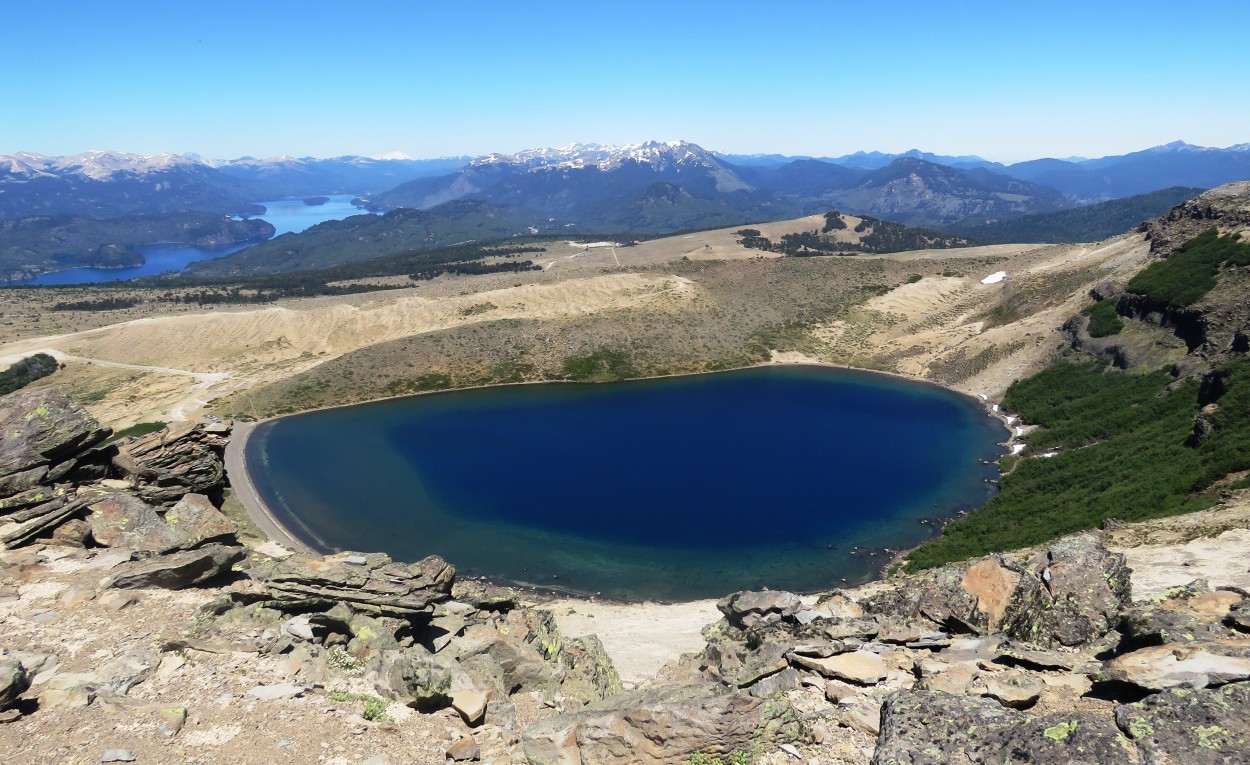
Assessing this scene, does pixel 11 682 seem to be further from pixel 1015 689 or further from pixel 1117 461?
pixel 1117 461

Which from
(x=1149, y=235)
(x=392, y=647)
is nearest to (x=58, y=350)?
(x=392, y=647)

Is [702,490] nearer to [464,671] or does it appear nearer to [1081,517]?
[1081,517]

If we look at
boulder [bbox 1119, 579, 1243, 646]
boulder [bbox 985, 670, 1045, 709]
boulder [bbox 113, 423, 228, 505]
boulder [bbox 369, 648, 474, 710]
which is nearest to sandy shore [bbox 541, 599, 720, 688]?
boulder [bbox 369, 648, 474, 710]

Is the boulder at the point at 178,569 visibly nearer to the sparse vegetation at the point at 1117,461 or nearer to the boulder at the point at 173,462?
the boulder at the point at 173,462

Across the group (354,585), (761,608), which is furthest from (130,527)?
(761,608)

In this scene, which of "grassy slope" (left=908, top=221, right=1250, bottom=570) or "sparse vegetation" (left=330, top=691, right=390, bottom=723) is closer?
"sparse vegetation" (left=330, top=691, right=390, bottom=723)

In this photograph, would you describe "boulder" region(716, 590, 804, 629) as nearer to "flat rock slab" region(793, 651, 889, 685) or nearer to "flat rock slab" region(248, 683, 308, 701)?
"flat rock slab" region(793, 651, 889, 685)
